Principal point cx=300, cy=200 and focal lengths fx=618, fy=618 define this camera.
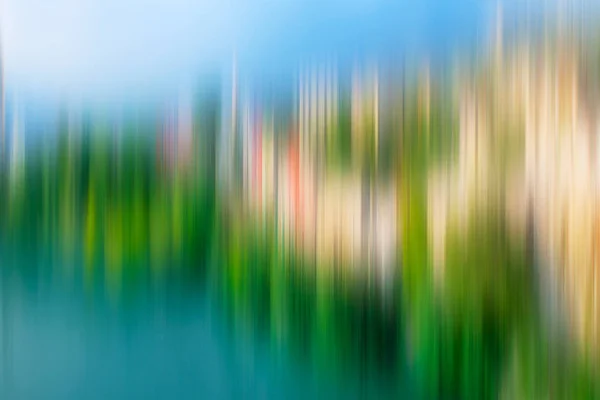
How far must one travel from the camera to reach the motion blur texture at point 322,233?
810 millimetres

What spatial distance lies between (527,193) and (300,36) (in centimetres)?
38

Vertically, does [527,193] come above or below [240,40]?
below

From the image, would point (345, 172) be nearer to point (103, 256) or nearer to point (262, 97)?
point (262, 97)

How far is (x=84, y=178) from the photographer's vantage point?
916 mm

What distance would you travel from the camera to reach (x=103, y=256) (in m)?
0.92

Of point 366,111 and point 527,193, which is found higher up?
point 366,111

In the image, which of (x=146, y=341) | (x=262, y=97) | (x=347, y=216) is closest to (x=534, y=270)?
(x=347, y=216)

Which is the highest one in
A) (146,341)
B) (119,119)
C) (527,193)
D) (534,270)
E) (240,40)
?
(240,40)

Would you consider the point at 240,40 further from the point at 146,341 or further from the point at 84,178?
the point at 146,341

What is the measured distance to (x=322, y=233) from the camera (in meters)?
0.88

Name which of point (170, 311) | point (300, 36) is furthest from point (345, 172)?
point (170, 311)

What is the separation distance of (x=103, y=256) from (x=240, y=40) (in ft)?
1.24

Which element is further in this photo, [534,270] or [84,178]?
[84,178]

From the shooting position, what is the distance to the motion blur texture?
81cm
